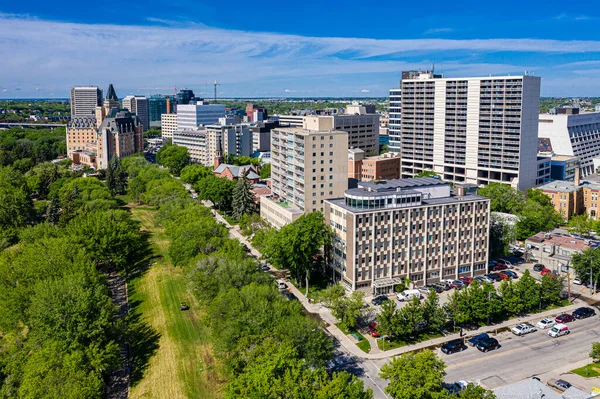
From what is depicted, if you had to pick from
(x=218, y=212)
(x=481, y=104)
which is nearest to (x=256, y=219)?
(x=218, y=212)

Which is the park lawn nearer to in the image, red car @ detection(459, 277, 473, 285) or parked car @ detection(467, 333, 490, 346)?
parked car @ detection(467, 333, 490, 346)

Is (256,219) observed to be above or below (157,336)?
above

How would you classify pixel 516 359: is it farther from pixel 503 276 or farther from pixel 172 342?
pixel 172 342

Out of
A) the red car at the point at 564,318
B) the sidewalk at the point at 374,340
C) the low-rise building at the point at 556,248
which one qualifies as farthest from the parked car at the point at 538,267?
the red car at the point at 564,318

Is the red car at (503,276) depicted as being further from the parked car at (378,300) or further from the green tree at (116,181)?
the green tree at (116,181)

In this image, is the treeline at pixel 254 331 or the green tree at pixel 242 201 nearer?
the treeline at pixel 254 331

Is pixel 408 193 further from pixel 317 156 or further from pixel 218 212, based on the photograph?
pixel 218 212

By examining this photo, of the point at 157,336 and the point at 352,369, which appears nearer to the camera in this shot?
the point at 352,369
